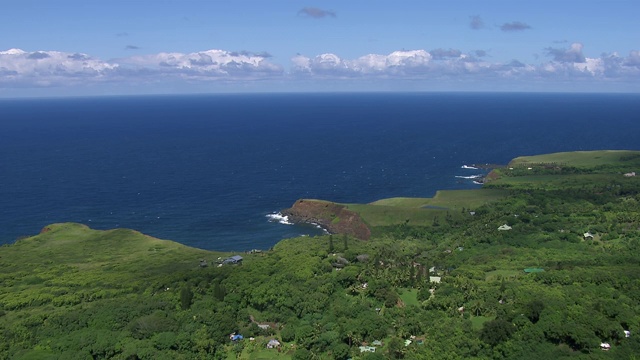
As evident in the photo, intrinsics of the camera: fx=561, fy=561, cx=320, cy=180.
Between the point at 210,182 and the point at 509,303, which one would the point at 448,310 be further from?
the point at 210,182

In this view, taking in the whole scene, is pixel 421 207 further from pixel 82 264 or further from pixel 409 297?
pixel 82 264

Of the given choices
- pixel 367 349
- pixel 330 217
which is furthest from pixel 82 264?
pixel 367 349

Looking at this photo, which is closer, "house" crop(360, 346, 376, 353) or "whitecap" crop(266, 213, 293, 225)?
"house" crop(360, 346, 376, 353)

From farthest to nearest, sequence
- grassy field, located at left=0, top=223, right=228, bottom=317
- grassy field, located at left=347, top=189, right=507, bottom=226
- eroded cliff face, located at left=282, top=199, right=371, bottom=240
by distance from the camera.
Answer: grassy field, located at left=347, top=189, right=507, bottom=226 → eroded cliff face, located at left=282, top=199, right=371, bottom=240 → grassy field, located at left=0, top=223, right=228, bottom=317

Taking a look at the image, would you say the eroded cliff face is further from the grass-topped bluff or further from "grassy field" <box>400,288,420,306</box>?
"grassy field" <box>400,288,420,306</box>

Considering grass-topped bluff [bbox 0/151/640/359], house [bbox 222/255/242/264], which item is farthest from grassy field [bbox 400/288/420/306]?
house [bbox 222/255/242/264]

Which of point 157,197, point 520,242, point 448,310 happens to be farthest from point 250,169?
point 448,310

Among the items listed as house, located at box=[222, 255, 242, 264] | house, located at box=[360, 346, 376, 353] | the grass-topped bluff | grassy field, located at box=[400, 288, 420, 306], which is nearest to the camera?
the grass-topped bluff
